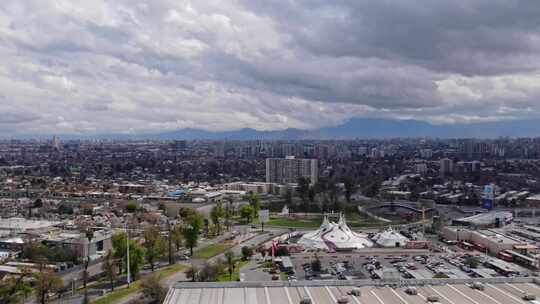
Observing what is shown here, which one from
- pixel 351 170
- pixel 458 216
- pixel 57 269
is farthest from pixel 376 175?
pixel 57 269

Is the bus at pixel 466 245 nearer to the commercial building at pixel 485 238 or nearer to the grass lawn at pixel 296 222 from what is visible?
the commercial building at pixel 485 238

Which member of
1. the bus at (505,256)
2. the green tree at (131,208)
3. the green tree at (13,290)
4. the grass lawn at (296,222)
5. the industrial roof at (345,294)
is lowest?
the grass lawn at (296,222)

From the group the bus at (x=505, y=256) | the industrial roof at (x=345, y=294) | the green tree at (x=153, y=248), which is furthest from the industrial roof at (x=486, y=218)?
the industrial roof at (x=345, y=294)

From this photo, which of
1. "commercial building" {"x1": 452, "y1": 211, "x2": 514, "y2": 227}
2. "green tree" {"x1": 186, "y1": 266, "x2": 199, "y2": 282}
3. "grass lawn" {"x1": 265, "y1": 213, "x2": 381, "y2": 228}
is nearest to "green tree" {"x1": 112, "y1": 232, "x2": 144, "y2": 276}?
"green tree" {"x1": 186, "y1": 266, "x2": 199, "y2": 282}

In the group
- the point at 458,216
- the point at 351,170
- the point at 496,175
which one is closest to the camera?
the point at 458,216

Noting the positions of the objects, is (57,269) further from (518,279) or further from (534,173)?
(534,173)
